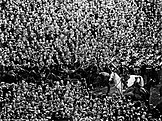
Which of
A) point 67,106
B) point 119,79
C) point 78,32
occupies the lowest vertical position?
point 67,106

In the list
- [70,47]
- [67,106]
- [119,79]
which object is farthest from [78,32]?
[119,79]

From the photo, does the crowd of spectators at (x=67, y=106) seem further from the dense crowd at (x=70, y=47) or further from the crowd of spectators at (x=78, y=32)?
the crowd of spectators at (x=78, y=32)

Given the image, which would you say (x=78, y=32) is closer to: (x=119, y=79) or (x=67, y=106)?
(x=67, y=106)

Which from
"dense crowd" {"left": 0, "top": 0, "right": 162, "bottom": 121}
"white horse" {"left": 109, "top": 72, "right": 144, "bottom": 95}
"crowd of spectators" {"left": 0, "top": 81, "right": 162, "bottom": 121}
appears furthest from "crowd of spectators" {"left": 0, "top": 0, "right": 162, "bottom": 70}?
"white horse" {"left": 109, "top": 72, "right": 144, "bottom": 95}

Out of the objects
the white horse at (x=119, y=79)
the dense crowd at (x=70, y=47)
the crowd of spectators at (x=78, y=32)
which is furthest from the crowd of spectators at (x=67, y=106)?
the crowd of spectators at (x=78, y=32)

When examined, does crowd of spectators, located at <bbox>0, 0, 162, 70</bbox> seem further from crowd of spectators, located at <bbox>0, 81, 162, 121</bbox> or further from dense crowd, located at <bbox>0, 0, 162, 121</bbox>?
crowd of spectators, located at <bbox>0, 81, 162, 121</bbox>

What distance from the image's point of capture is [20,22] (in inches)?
175

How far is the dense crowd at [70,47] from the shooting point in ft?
11.5

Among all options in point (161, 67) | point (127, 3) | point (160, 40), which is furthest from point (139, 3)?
point (161, 67)

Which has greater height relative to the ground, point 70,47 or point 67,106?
point 70,47

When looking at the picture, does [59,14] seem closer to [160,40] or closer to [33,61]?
[33,61]

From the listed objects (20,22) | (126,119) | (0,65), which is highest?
(20,22)

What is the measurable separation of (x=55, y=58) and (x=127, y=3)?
122cm

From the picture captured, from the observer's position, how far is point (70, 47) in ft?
13.6
